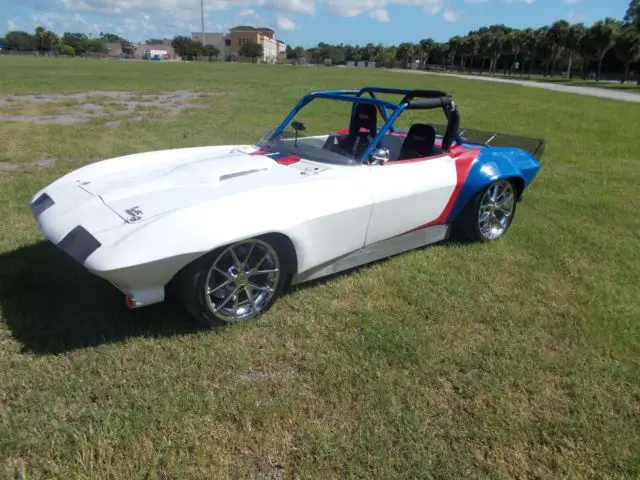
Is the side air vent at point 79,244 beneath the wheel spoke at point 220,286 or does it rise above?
above

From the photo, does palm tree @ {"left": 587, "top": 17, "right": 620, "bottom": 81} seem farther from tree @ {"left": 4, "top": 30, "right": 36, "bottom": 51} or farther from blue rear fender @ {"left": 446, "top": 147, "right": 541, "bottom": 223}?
tree @ {"left": 4, "top": 30, "right": 36, "bottom": 51}

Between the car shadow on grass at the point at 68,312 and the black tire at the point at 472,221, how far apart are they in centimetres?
252

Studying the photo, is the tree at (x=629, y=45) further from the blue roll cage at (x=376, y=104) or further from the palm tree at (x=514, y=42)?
the blue roll cage at (x=376, y=104)

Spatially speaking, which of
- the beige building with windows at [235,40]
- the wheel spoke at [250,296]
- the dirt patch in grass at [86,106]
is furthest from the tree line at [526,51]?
the wheel spoke at [250,296]

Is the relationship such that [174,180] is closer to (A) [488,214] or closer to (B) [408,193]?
(B) [408,193]

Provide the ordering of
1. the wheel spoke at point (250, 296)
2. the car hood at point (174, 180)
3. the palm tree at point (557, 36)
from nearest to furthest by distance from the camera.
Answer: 1. the car hood at point (174, 180)
2. the wheel spoke at point (250, 296)
3. the palm tree at point (557, 36)

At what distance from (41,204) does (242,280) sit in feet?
5.01

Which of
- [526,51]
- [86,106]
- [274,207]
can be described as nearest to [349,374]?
[274,207]

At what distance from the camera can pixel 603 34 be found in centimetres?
4509

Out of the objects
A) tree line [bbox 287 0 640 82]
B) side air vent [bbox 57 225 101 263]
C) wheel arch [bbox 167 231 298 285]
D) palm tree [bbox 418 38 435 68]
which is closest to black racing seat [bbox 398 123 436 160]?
wheel arch [bbox 167 231 298 285]

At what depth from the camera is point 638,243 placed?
4.82 m

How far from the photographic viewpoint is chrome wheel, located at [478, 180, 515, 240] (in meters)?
4.47

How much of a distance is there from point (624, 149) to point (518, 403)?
9.41 metres

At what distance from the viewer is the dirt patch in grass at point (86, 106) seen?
1138 cm
